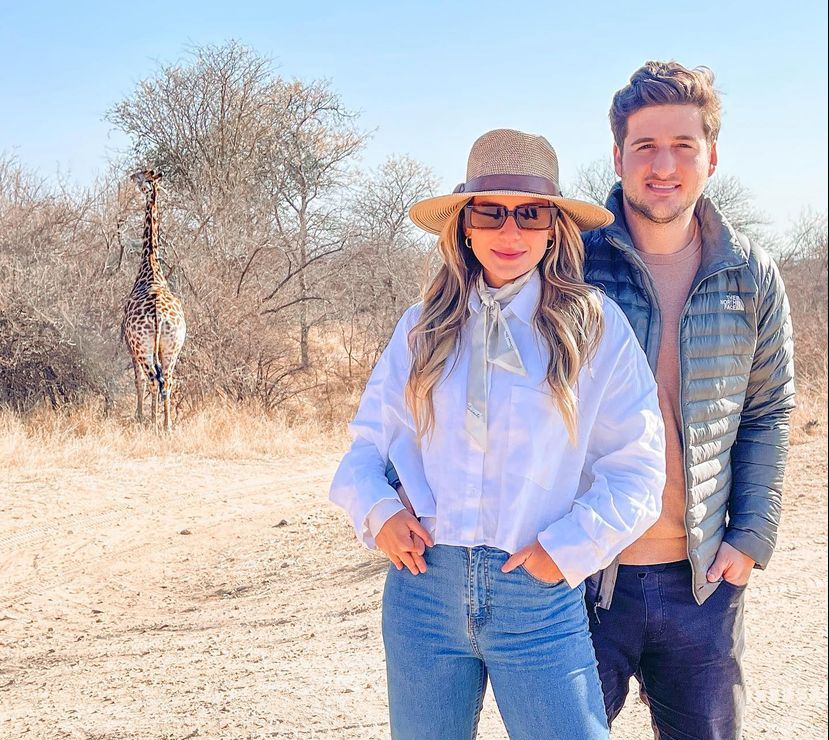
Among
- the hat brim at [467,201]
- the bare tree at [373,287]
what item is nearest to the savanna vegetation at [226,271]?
the bare tree at [373,287]

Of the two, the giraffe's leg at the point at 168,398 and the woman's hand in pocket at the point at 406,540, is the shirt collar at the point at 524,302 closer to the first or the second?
the woman's hand in pocket at the point at 406,540

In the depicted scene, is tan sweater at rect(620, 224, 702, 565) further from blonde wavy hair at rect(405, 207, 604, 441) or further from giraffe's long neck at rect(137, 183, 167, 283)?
giraffe's long neck at rect(137, 183, 167, 283)

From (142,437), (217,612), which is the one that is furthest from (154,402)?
(217,612)

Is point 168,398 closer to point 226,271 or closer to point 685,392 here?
point 226,271

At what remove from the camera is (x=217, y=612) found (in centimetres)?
458

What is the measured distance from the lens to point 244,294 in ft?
37.0

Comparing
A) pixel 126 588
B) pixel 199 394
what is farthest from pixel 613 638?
pixel 199 394

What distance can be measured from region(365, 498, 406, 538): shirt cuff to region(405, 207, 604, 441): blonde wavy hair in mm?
157

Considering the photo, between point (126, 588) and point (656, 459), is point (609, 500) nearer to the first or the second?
point (656, 459)

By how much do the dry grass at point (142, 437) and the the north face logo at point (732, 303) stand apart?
20.0 feet

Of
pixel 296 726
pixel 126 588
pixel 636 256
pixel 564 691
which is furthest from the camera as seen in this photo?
pixel 126 588

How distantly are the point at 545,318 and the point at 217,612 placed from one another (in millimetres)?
3286

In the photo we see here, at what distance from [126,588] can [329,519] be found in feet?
5.28

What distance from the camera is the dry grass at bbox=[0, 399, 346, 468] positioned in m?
7.39
